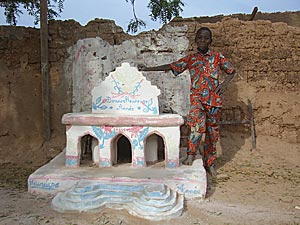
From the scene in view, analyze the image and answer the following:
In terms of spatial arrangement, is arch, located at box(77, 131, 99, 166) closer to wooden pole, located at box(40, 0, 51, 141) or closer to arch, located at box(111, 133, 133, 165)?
arch, located at box(111, 133, 133, 165)

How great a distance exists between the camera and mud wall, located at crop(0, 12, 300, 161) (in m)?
5.46

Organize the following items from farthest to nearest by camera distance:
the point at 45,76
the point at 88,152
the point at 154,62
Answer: the point at 154,62
the point at 45,76
the point at 88,152

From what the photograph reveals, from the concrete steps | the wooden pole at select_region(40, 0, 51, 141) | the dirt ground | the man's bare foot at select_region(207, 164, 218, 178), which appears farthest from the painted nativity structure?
the wooden pole at select_region(40, 0, 51, 141)

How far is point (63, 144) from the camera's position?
218 inches

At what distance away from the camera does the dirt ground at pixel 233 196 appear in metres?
3.08

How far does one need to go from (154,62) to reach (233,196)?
2.74 meters

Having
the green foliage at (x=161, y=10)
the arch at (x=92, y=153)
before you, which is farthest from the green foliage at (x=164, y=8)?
the arch at (x=92, y=153)

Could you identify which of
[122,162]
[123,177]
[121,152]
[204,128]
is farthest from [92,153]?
[204,128]

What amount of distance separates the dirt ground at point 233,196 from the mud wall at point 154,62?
18.6 inches

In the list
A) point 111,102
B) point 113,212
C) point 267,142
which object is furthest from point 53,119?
point 267,142

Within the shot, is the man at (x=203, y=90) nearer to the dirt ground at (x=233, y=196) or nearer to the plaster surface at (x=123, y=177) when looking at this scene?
the plaster surface at (x=123, y=177)

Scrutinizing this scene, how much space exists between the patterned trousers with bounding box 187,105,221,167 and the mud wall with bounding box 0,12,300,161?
1349mm

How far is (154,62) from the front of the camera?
564cm

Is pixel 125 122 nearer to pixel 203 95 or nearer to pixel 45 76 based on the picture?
pixel 203 95
